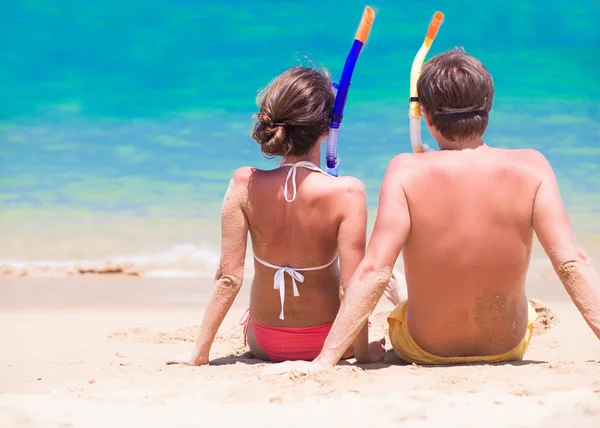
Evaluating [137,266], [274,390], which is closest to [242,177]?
[274,390]

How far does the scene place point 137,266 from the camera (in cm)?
695

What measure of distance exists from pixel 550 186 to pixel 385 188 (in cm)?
48

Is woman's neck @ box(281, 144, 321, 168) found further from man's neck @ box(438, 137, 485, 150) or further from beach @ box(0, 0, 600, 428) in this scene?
beach @ box(0, 0, 600, 428)

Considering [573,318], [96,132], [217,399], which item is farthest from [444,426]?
[96,132]

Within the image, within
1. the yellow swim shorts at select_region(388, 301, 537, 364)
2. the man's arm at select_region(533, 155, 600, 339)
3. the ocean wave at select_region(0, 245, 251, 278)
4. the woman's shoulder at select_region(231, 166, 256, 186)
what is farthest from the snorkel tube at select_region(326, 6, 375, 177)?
the ocean wave at select_region(0, 245, 251, 278)

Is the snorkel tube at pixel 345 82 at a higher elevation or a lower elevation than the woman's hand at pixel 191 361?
higher

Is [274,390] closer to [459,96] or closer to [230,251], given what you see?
[230,251]

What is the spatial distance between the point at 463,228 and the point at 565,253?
294 mm

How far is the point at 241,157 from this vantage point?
8.93 metres

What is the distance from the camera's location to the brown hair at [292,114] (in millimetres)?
2438

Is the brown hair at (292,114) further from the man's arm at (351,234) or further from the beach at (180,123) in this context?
the beach at (180,123)

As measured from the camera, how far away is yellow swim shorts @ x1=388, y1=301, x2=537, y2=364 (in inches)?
89.7

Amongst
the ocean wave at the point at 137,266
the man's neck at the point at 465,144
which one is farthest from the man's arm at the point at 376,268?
the ocean wave at the point at 137,266

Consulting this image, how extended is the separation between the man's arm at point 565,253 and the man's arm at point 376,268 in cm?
39
